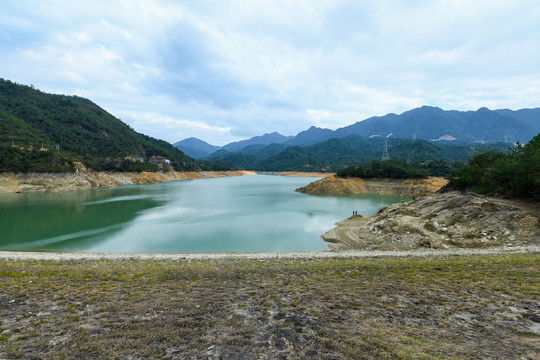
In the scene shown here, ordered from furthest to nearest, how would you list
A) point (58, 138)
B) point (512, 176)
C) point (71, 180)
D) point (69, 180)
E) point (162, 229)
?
point (58, 138) → point (71, 180) → point (69, 180) → point (162, 229) → point (512, 176)

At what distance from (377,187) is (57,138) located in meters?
101

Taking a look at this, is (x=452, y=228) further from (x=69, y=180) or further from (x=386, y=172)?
(x=69, y=180)

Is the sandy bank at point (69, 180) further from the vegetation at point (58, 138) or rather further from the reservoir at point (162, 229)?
the reservoir at point (162, 229)

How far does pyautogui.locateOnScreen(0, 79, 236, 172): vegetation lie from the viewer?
5547 cm

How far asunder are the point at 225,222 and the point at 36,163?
57.6 metres

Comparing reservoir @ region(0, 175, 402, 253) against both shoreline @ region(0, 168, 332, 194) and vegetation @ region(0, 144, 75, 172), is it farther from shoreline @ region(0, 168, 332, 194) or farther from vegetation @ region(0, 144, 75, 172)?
vegetation @ region(0, 144, 75, 172)

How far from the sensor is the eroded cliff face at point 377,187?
49.3 metres

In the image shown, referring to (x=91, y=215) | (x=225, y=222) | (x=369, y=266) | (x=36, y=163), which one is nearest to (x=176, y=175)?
(x=36, y=163)

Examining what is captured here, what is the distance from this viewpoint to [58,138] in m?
79.1

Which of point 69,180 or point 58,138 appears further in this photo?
point 58,138

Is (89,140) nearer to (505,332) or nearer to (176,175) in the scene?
(176,175)

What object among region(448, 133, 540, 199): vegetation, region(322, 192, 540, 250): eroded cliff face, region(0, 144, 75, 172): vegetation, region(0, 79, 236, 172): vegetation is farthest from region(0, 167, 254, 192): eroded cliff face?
region(448, 133, 540, 199): vegetation

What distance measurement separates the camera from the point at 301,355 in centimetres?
359

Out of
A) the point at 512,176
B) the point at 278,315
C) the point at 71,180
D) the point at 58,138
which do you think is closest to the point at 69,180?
the point at 71,180
